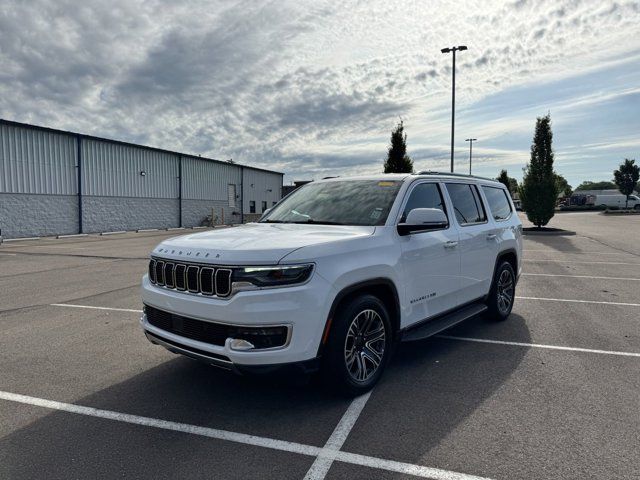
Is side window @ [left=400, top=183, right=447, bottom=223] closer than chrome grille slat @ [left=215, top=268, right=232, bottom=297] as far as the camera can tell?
No

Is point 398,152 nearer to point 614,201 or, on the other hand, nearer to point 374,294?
point 374,294

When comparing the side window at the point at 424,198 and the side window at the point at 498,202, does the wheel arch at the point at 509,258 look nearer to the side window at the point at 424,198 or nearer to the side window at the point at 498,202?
the side window at the point at 498,202

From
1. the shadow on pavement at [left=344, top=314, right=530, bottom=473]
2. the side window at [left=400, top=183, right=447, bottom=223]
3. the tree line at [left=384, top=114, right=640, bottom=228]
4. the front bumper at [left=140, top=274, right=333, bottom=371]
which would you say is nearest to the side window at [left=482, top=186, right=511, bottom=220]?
the side window at [left=400, top=183, right=447, bottom=223]

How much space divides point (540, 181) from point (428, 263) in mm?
23440

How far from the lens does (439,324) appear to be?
4523mm

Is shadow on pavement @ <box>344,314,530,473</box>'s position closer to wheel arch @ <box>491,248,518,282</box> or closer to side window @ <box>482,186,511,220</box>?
wheel arch @ <box>491,248,518,282</box>

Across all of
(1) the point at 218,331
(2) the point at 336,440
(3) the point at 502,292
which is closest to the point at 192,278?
(1) the point at 218,331

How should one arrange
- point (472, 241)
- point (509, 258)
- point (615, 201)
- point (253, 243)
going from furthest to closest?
1. point (615, 201)
2. point (509, 258)
3. point (472, 241)
4. point (253, 243)

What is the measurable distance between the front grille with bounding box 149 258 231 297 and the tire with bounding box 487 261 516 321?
390 cm

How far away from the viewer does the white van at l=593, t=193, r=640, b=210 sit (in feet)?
188

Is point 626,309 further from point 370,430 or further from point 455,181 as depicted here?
point 370,430

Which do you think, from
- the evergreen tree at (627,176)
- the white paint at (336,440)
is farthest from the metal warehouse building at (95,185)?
the evergreen tree at (627,176)

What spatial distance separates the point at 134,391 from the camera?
3834mm

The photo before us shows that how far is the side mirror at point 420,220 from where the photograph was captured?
386cm
